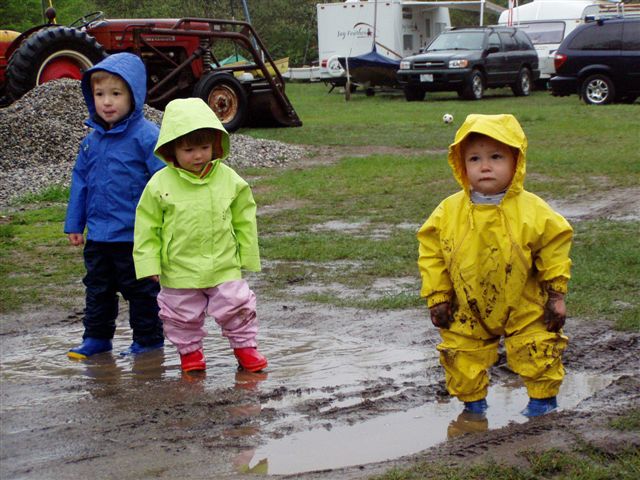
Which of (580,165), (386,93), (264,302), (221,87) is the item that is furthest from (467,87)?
(264,302)

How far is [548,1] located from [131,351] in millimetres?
29720

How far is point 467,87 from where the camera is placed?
1085 inches

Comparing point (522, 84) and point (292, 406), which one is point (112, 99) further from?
point (522, 84)

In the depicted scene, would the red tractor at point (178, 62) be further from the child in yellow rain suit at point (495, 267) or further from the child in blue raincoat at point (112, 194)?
the child in yellow rain suit at point (495, 267)

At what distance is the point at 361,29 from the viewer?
3431cm

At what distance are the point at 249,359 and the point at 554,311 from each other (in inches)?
68.3

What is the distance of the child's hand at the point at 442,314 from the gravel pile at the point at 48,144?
342 inches

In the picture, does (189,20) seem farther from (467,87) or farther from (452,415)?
(452,415)

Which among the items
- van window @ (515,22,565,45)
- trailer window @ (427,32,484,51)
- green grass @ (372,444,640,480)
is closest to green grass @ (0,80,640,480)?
green grass @ (372,444,640,480)

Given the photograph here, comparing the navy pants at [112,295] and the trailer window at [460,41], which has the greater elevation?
the trailer window at [460,41]

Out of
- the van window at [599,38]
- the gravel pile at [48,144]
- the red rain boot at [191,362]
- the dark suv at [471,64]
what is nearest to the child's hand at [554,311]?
the red rain boot at [191,362]

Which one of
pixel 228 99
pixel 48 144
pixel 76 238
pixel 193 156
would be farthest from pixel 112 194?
pixel 228 99

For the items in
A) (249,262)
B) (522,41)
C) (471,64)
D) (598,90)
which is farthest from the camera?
(522,41)

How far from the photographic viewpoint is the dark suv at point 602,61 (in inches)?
947
